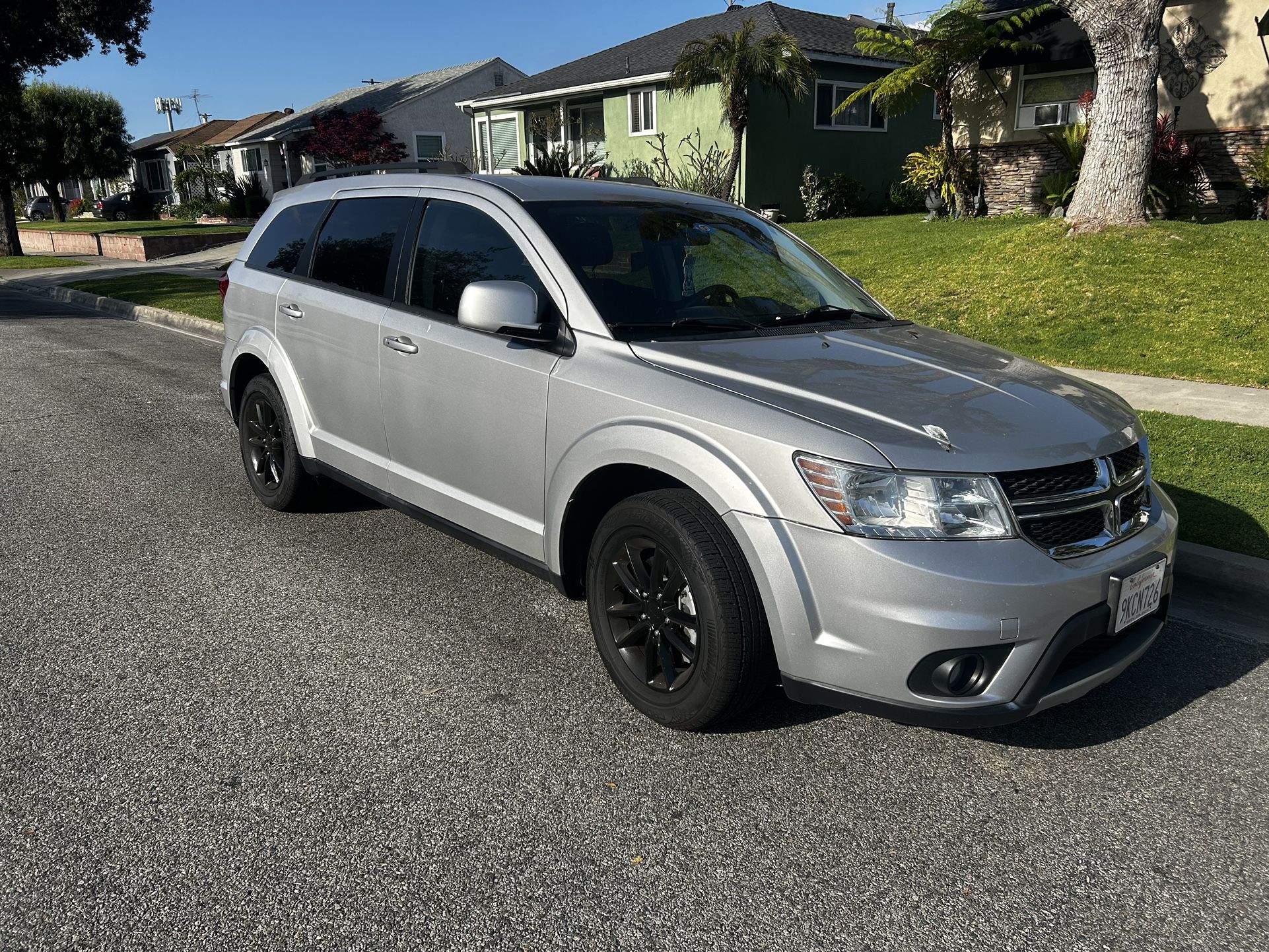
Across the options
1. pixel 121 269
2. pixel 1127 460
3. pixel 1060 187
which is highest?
pixel 1060 187

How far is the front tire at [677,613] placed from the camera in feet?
10.4

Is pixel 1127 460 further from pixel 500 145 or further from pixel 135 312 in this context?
pixel 500 145

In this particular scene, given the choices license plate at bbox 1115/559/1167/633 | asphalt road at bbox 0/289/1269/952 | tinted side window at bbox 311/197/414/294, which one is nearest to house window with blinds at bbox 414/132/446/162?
tinted side window at bbox 311/197/414/294

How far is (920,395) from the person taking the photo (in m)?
3.37

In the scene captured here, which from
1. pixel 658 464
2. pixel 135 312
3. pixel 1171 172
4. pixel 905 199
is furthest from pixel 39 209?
pixel 658 464

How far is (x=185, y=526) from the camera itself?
5.70 metres

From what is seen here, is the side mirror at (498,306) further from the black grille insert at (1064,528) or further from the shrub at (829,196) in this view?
the shrub at (829,196)

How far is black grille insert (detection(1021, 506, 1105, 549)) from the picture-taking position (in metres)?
3.02

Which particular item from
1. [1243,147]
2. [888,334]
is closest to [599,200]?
[888,334]

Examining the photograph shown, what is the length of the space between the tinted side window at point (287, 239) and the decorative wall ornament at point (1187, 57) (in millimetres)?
16975

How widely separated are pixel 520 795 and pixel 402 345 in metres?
2.15

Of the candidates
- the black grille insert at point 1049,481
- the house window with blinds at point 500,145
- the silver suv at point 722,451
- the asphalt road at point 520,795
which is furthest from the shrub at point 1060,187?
the house window with blinds at point 500,145

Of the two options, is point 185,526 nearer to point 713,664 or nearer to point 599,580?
point 599,580

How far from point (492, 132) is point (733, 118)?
14.5 metres
